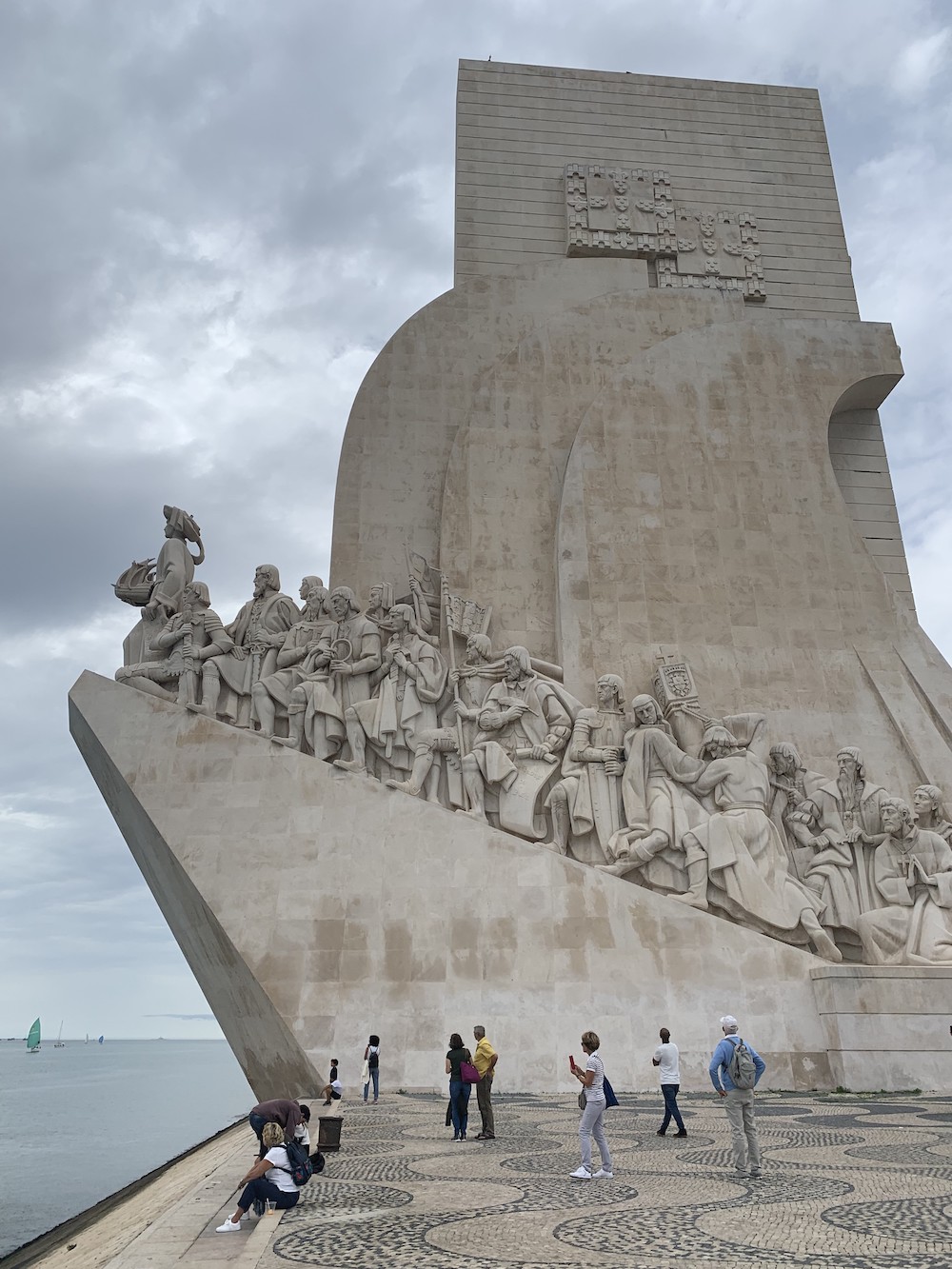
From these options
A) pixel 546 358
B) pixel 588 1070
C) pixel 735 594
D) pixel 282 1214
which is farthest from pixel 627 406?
pixel 282 1214

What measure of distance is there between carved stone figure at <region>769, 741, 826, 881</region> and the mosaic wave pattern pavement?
411cm

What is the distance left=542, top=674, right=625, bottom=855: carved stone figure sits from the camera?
9719mm

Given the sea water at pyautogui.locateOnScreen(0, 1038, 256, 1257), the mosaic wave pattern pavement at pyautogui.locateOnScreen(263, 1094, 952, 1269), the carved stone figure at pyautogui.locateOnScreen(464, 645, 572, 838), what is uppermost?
the carved stone figure at pyautogui.locateOnScreen(464, 645, 572, 838)

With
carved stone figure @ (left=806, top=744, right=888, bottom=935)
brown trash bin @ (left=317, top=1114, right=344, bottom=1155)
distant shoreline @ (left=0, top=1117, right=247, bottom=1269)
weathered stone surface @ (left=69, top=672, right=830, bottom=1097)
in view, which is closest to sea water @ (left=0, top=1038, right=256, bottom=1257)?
distant shoreline @ (left=0, top=1117, right=247, bottom=1269)

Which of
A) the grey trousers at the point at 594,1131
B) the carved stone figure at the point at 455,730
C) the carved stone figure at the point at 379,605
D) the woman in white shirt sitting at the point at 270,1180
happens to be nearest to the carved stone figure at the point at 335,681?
the carved stone figure at the point at 379,605

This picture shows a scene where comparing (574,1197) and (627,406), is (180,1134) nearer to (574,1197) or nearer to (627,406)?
(627,406)

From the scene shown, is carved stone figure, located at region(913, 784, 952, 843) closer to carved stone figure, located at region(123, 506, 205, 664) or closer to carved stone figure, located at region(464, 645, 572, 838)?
carved stone figure, located at region(464, 645, 572, 838)

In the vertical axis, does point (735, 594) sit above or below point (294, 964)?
above

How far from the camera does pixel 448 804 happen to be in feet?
32.4

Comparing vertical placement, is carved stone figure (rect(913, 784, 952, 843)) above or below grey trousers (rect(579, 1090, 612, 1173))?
above

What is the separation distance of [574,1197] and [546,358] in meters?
11.8

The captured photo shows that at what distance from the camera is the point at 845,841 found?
977 cm

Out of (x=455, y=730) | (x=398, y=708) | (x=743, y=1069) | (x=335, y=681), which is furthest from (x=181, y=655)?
(x=743, y=1069)

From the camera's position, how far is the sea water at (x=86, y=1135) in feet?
36.7
